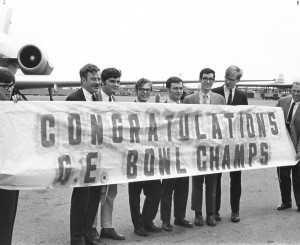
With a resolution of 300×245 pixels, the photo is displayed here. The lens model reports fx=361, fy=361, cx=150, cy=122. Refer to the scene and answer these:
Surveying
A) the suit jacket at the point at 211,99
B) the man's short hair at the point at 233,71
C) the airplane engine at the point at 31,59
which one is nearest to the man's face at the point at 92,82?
the suit jacket at the point at 211,99

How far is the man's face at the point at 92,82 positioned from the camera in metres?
4.28

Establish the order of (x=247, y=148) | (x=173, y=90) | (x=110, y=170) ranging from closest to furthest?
(x=110, y=170), (x=173, y=90), (x=247, y=148)

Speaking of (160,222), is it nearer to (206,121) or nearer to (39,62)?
(206,121)

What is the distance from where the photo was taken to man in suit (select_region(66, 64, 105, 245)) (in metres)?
4.03

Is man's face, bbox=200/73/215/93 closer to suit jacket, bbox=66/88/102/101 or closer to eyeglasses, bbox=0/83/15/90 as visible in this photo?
suit jacket, bbox=66/88/102/101

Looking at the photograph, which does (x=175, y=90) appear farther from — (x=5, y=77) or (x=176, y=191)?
(x=5, y=77)

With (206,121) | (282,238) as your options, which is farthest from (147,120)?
(282,238)

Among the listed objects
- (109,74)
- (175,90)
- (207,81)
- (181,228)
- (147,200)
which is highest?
(109,74)

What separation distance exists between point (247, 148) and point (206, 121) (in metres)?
0.84

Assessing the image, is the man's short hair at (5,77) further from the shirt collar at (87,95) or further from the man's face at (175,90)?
the man's face at (175,90)

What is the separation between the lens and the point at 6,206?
11.1 ft

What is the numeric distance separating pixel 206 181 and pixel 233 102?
4.21 ft

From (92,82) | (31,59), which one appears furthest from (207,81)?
(31,59)

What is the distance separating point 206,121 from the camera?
519 cm
